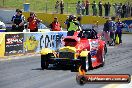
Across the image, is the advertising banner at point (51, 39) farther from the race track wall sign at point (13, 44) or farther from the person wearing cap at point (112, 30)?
the person wearing cap at point (112, 30)

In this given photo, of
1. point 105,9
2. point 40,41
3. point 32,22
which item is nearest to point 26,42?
point 32,22

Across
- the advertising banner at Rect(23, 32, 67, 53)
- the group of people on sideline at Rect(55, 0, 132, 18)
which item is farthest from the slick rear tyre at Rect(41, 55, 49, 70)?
the group of people on sideline at Rect(55, 0, 132, 18)

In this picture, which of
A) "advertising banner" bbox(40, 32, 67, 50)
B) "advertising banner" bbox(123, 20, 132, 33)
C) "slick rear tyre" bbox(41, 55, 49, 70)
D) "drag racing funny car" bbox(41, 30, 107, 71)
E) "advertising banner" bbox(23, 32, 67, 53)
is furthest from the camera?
"advertising banner" bbox(123, 20, 132, 33)

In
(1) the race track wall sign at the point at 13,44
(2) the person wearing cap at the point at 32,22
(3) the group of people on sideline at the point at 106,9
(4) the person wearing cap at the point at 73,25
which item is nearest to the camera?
(1) the race track wall sign at the point at 13,44

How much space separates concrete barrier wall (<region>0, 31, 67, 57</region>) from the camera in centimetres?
2206

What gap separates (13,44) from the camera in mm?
22719

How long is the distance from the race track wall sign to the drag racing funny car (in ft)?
18.3

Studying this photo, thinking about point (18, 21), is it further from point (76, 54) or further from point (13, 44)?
point (76, 54)

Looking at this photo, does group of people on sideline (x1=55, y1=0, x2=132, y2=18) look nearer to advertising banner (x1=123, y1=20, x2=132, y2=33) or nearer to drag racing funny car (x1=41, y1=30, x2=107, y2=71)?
advertising banner (x1=123, y1=20, x2=132, y2=33)

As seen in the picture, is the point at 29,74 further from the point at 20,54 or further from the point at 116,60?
the point at 20,54

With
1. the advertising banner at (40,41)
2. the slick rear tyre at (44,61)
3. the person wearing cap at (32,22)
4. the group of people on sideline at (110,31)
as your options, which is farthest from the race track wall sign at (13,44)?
the group of people on sideline at (110,31)

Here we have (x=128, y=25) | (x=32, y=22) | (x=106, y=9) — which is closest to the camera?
(x=32, y=22)

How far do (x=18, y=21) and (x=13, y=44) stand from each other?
1.26 metres

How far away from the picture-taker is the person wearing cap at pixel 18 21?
908 inches
